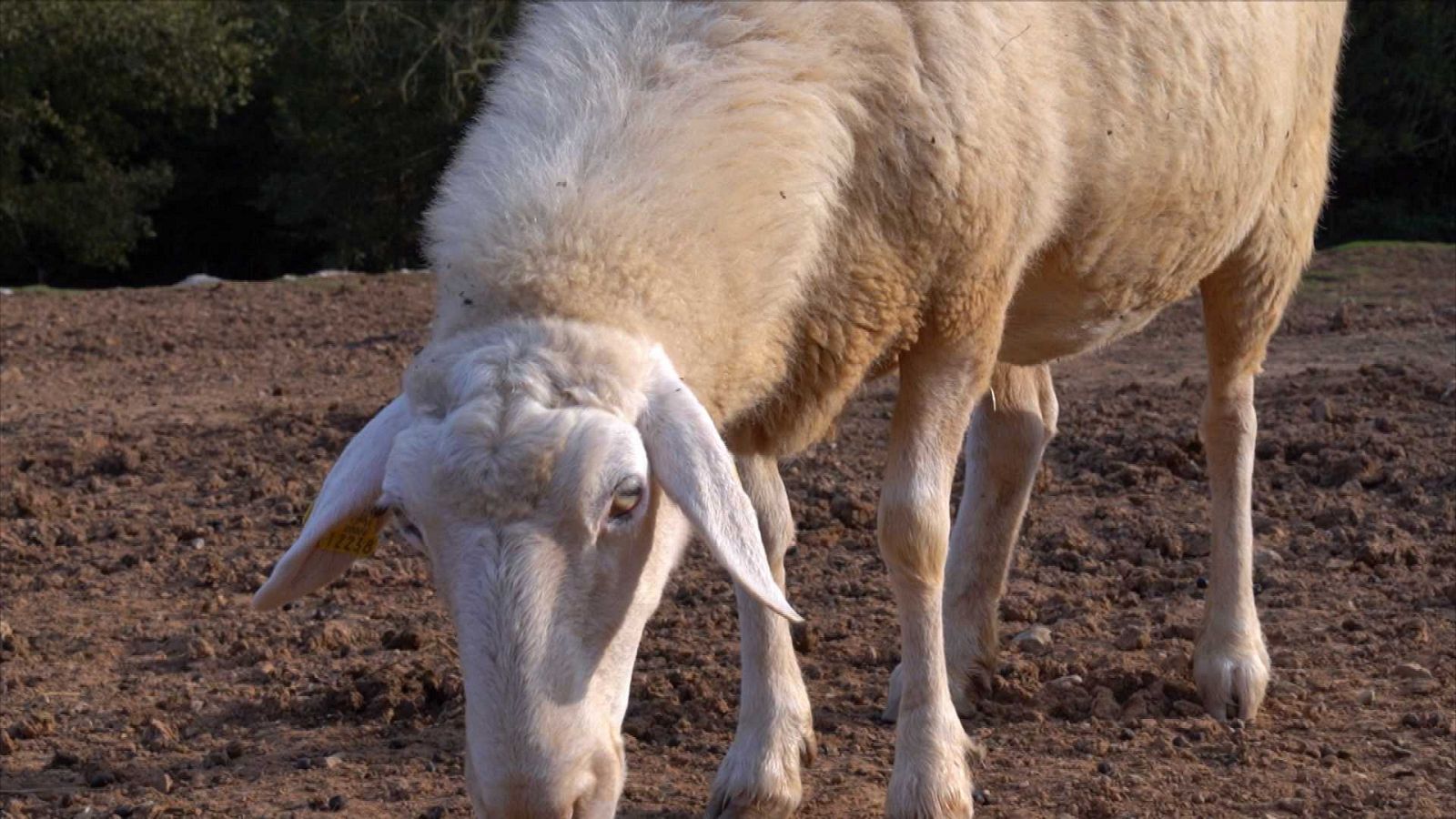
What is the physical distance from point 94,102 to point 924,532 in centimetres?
2683

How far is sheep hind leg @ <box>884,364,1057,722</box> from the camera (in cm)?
520

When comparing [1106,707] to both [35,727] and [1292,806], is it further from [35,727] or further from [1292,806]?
[35,727]

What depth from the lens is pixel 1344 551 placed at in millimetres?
6184

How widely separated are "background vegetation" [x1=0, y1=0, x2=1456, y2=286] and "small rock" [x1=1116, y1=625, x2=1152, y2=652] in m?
20.4

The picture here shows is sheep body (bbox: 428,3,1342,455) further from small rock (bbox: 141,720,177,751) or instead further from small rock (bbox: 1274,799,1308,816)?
small rock (bbox: 141,720,177,751)

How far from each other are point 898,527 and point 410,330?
24.8ft

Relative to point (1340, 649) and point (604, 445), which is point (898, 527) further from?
point (1340, 649)

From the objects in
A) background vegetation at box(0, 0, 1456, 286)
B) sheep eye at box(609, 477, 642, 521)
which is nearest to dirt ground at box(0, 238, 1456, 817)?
sheep eye at box(609, 477, 642, 521)

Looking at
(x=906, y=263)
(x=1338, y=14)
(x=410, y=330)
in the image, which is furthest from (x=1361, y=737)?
(x=410, y=330)

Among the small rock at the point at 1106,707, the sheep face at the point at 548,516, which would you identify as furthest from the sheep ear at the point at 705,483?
the small rock at the point at 1106,707

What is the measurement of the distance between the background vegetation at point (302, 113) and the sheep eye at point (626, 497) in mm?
22395

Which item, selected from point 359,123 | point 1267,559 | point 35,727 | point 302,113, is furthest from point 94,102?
point 1267,559

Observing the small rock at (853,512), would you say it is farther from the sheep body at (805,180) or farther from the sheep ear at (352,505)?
the sheep ear at (352,505)

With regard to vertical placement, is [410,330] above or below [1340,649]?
below
